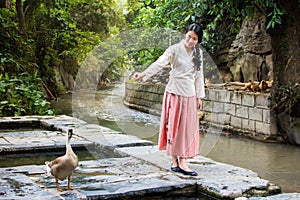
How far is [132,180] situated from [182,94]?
103 cm

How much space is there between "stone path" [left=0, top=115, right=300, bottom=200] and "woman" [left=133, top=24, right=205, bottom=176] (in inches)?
10.5

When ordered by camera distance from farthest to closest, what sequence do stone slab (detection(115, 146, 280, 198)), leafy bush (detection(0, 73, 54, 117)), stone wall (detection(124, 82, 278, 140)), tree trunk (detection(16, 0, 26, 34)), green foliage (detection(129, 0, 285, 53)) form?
tree trunk (detection(16, 0, 26, 34)) → leafy bush (detection(0, 73, 54, 117)) → stone wall (detection(124, 82, 278, 140)) → green foliage (detection(129, 0, 285, 53)) → stone slab (detection(115, 146, 280, 198))

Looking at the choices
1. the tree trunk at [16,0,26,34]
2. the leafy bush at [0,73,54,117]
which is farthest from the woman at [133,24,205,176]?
the tree trunk at [16,0,26,34]

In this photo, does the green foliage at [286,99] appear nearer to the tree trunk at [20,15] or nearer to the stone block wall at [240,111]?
the stone block wall at [240,111]

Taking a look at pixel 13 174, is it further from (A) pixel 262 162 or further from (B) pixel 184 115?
(A) pixel 262 162

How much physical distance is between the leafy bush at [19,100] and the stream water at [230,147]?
6.67 ft

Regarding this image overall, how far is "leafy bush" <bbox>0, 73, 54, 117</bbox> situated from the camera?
10.1m

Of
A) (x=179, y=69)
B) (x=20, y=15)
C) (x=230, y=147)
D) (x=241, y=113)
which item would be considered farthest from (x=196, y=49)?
(x=20, y=15)

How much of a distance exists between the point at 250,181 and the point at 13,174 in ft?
7.51

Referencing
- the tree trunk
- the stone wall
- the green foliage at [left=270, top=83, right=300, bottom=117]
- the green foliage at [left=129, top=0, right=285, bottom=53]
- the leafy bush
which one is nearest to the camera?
the green foliage at [left=129, top=0, right=285, bottom=53]

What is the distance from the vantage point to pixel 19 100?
35.7ft

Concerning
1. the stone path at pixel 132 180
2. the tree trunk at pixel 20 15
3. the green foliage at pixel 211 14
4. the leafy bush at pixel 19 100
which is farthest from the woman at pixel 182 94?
the tree trunk at pixel 20 15

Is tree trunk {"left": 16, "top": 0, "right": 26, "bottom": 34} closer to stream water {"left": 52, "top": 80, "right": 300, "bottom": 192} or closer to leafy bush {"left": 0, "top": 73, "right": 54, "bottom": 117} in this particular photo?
stream water {"left": 52, "top": 80, "right": 300, "bottom": 192}

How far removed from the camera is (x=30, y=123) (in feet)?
28.7
